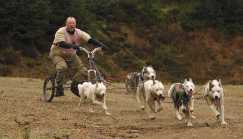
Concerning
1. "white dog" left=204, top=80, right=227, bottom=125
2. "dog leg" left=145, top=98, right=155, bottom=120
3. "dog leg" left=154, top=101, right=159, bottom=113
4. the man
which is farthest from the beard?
"white dog" left=204, top=80, right=227, bottom=125

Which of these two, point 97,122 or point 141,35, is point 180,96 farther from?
point 141,35

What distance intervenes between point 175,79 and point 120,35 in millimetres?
7038

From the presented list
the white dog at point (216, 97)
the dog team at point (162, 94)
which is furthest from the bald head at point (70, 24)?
the white dog at point (216, 97)

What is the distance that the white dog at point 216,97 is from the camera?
13.5 metres

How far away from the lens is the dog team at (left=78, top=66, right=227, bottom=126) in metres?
13.6

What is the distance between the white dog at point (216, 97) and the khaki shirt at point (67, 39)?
4120mm

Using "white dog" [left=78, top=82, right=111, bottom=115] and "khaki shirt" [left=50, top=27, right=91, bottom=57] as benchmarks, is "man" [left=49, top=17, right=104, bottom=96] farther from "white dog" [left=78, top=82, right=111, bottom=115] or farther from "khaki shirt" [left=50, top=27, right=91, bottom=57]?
"white dog" [left=78, top=82, right=111, bottom=115]

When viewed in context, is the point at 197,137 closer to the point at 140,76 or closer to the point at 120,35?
the point at 140,76

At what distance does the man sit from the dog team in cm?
67

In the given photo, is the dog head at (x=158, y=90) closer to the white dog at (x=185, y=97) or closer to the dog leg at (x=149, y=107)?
the dog leg at (x=149, y=107)

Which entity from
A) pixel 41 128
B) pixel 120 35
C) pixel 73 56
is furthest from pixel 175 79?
pixel 41 128

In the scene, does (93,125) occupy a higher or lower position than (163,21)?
lower

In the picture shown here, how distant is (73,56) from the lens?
17.2m

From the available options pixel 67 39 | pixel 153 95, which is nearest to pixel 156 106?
pixel 153 95
